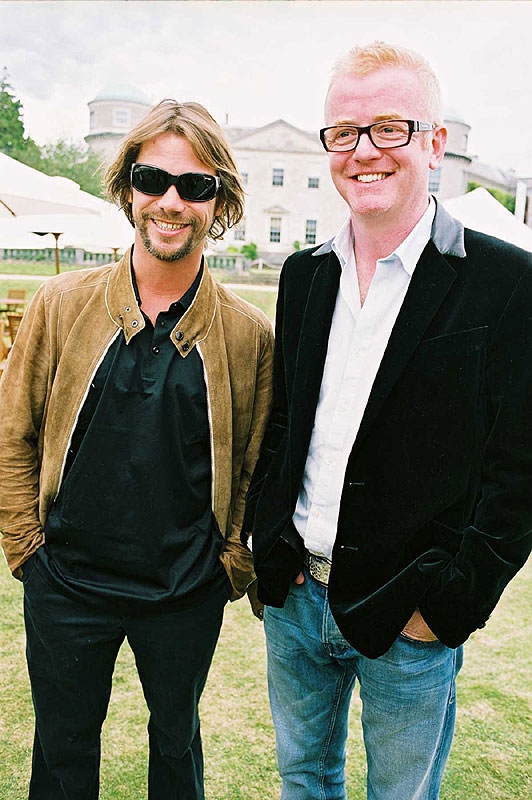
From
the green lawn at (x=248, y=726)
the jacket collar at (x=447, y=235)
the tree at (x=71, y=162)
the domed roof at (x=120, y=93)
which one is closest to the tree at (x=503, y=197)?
the domed roof at (x=120, y=93)

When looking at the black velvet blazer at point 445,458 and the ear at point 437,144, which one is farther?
the ear at point 437,144

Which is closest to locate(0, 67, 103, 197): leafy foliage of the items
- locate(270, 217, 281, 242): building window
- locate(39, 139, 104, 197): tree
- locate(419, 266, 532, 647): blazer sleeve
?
locate(39, 139, 104, 197): tree

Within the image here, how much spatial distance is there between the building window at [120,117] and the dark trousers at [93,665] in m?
72.4

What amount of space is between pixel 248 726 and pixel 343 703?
1354 millimetres

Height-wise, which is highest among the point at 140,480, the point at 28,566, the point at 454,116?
the point at 454,116

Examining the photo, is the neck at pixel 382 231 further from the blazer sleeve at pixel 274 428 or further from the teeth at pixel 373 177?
the blazer sleeve at pixel 274 428

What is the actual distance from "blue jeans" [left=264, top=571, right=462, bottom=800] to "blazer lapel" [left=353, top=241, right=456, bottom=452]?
2.10ft

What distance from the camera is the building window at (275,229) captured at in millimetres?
57562

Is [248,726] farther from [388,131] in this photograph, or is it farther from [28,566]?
[388,131]

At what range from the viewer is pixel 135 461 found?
81.0 inches

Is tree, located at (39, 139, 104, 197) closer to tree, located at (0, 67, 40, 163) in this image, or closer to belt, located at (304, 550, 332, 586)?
tree, located at (0, 67, 40, 163)

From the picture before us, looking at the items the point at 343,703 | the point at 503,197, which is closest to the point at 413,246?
the point at 343,703

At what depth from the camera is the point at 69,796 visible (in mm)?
2256

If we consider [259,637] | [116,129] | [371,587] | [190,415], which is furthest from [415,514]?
[116,129]
